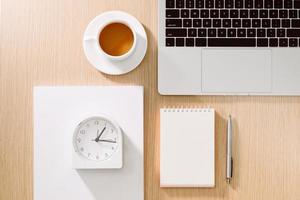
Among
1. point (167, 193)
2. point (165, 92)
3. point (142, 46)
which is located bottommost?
point (167, 193)

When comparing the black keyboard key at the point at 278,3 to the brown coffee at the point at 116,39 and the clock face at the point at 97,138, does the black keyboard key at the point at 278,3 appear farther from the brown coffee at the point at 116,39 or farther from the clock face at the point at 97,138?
the clock face at the point at 97,138

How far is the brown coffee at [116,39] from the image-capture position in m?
1.01

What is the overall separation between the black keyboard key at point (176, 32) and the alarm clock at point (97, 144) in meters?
0.23

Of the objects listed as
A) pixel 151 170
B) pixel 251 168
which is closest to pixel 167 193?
pixel 151 170

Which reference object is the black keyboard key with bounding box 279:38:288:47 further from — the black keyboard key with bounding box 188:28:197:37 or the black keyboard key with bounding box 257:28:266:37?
the black keyboard key with bounding box 188:28:197:37

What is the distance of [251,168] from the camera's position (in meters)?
1.03

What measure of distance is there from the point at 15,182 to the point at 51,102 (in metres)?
0.20

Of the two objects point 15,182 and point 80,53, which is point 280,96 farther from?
point 15,182

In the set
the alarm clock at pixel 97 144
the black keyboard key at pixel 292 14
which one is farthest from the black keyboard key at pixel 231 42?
the alarm clock at pixel 97 144

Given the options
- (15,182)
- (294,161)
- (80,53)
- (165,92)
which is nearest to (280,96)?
(294,161)

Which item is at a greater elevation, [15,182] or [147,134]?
[147,134]

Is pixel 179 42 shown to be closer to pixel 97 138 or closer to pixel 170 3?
pixel 170 3

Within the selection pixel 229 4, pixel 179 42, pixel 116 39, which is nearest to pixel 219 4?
pixel 229 4

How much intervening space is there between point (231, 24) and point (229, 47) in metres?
Answer: 0.05
